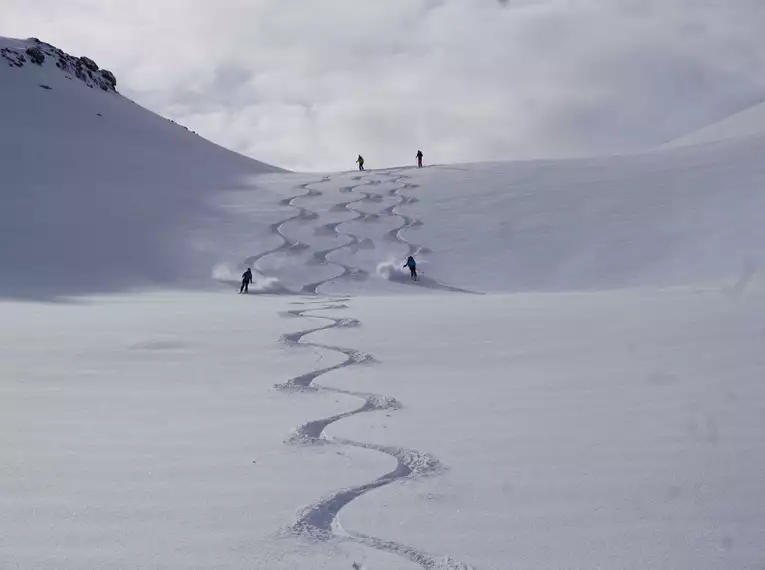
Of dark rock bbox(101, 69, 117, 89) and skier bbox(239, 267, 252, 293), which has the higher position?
dark rock bbox(101, 69, 117, 89)

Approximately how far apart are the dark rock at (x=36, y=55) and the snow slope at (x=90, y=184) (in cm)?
46

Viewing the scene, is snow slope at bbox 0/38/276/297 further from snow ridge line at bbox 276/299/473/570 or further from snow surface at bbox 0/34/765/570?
snow ridge line at bbox 276/299/473/570

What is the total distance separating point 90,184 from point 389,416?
89.1ft

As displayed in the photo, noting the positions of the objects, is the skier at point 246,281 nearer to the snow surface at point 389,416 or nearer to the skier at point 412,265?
the snow surface at point 389,416

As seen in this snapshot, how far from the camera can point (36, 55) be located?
49.1 meters

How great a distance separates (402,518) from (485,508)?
1.38 feet

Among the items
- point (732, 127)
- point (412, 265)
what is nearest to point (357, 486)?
point (412, 265)

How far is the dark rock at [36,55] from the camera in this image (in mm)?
48594

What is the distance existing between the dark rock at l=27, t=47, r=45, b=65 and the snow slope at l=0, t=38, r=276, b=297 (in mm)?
465

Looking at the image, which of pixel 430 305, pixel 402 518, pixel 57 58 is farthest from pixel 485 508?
pixel 57 58

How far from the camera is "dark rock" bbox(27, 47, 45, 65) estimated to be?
159 feet

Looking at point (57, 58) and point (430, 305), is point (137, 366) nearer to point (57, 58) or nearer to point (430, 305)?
point (430, 305)

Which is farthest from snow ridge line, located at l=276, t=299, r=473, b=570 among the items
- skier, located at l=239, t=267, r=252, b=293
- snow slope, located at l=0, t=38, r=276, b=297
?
snow slope, located at l=0, t=38, r=276, b=297

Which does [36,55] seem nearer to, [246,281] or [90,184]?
[90,184]
